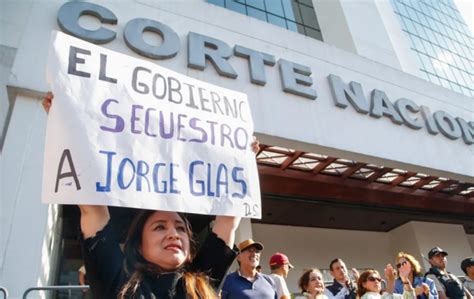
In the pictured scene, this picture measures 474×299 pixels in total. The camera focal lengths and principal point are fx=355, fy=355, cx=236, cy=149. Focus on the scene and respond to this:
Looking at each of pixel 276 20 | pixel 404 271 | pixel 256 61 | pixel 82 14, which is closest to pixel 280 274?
pixel 404 271

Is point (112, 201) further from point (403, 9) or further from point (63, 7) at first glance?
point (403, 9)

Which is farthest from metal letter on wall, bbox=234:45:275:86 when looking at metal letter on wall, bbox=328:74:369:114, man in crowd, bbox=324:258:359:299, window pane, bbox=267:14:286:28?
window pane, bbox=267:14:286:28

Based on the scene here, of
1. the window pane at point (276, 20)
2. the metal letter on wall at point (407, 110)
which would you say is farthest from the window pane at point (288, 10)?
the metal letter on wall at point (407, 110)

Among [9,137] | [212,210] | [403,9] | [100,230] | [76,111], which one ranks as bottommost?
[100,230]

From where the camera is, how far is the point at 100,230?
4.92 ft

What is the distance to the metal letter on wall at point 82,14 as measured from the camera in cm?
507

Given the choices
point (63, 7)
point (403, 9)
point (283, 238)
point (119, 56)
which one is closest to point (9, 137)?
point (63, 7)

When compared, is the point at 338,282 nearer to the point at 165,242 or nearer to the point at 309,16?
the point at 165,242

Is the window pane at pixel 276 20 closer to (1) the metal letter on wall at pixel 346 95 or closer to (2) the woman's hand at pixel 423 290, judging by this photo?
(1) the metal letter on wall at pixel 346 95

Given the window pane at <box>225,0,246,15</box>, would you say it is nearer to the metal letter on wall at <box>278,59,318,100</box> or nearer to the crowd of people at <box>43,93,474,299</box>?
the metal letter on wall at <box>278,59,318,100</box>

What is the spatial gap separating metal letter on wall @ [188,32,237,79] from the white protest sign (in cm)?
366

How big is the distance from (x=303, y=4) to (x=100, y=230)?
14.8m

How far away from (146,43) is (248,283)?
3931 millimetres

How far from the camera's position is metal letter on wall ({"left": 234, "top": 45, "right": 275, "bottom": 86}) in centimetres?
611
